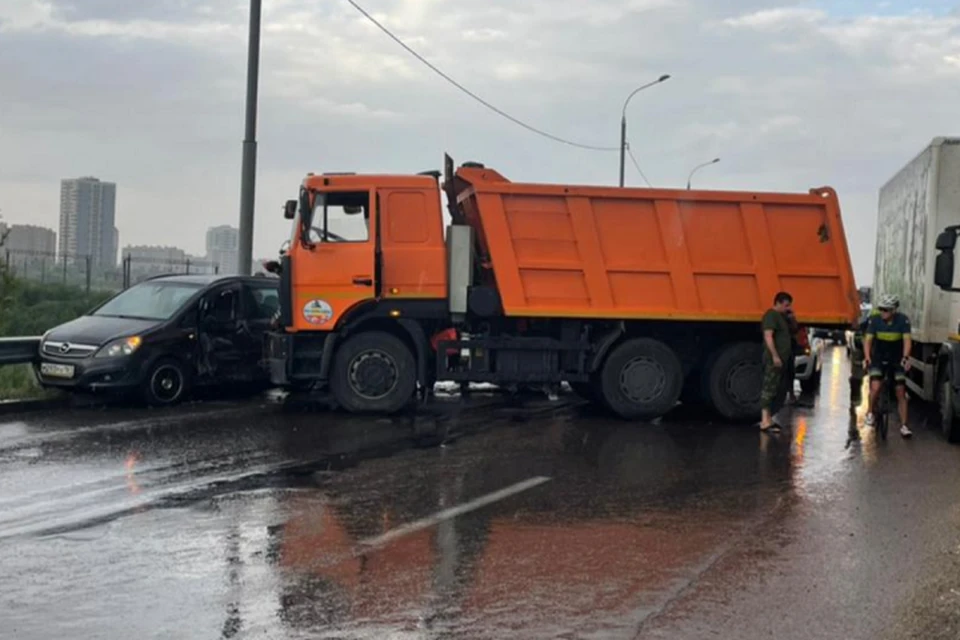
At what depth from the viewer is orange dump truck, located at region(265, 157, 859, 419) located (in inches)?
507

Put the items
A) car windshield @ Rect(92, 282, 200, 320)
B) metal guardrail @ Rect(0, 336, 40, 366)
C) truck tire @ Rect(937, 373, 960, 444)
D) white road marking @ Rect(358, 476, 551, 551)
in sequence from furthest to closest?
car windshield @ Rect(92, 282, 200, 320) < metal guardrail @ Rect(0, 336, 40, 366) < truck tire @ Rect(937, 373, 960, 444) < white road marking @ Rect(358, 476, 551, 551)

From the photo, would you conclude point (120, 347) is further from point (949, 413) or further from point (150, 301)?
point (949, 413)

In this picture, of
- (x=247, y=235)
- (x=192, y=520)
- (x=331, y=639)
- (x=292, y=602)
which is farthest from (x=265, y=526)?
(x=247, y=235)

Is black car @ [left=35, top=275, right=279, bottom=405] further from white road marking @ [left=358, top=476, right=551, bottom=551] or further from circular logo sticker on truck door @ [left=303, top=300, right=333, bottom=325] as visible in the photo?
white road marking @ [left=358, top=476, right=551, bottom=551]

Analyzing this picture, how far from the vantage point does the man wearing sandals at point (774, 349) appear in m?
12.4

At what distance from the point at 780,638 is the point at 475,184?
871cm

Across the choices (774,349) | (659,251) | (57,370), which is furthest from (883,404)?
(57,370)

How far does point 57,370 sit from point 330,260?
11.8 ft

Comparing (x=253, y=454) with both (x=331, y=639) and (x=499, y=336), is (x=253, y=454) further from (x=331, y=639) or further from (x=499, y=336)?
(x=331, y=639)

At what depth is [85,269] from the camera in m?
23.6

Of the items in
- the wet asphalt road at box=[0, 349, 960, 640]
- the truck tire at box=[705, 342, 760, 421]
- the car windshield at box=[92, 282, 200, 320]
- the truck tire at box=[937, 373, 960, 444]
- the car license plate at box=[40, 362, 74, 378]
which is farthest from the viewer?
the car windshield at box=[92, 282, 200, 320]

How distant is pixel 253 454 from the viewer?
1007 cm

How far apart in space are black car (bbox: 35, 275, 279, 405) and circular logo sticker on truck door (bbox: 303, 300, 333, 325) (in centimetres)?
171

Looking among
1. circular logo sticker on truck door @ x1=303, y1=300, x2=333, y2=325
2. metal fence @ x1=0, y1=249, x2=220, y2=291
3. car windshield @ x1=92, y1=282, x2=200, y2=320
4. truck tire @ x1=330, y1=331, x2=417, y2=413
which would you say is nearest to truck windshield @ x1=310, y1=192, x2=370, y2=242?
circular logo sticker on truck door @ x1=303, y1=300, x2=333, y2=325
